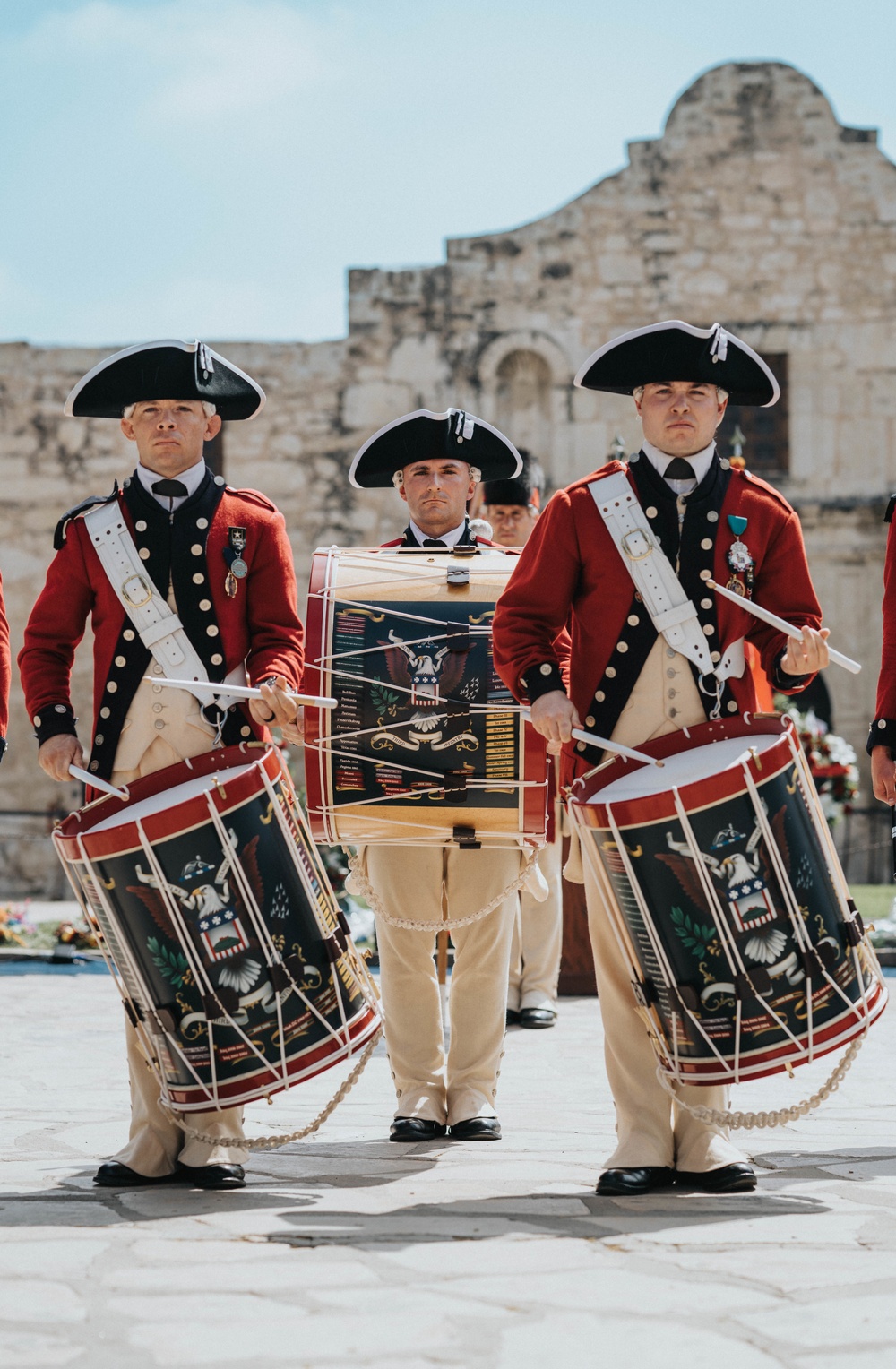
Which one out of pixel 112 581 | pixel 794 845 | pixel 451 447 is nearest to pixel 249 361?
pixel 451 447

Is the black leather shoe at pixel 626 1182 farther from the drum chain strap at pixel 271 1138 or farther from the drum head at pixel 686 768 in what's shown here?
the drum head at pixel 686 768

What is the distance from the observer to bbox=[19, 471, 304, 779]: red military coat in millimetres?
4176

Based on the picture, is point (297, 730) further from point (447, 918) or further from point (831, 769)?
point (831, 769)

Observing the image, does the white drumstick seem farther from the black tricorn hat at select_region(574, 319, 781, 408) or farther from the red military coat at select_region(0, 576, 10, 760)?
the black tricorn hat at select_region(574, 319, 781, 408)

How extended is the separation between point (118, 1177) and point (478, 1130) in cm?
104

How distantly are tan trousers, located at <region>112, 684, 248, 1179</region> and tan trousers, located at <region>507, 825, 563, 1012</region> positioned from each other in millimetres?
3033

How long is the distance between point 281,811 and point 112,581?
0.77m

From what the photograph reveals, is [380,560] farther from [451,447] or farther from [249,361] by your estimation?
[249,361]

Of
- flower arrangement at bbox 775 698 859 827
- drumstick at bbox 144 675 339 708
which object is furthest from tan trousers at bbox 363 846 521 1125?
flower arrangement at bbox 775 698 859 827

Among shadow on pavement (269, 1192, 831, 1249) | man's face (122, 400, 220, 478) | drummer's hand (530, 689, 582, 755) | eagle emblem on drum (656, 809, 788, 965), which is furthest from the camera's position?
man's face (122, 400, 220, 478)

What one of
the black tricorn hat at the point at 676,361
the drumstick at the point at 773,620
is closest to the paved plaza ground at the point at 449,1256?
the drumstick at the point at 773,620

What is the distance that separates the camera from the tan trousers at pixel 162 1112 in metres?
4.05

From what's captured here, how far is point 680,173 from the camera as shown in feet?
48.0

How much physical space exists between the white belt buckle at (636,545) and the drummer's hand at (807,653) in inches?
14.7
